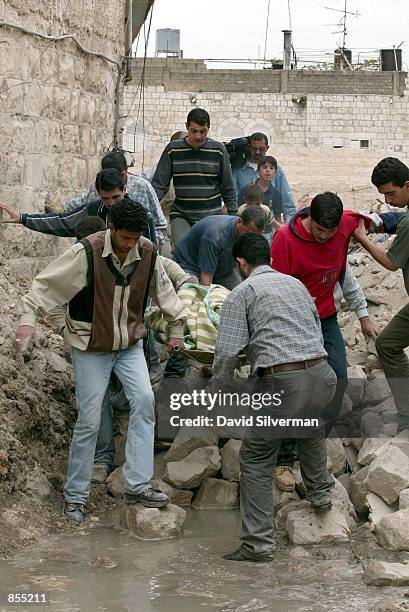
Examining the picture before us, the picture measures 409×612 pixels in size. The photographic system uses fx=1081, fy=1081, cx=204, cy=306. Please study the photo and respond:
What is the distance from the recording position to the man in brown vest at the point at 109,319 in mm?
6266

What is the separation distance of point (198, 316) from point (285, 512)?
1.40 m

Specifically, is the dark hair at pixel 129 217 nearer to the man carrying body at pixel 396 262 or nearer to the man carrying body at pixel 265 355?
the man carrying body at pixel 265 355

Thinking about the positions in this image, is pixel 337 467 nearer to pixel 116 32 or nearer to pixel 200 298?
pixel 200 298

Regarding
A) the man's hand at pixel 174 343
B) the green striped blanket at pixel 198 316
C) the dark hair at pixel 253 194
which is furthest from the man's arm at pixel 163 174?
the man's hand at pixel 174 343

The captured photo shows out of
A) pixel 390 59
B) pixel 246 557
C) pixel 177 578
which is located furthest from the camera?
pixel 390 59

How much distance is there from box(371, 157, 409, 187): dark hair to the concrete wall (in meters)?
25.1

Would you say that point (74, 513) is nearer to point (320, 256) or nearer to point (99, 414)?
point (99, 414)

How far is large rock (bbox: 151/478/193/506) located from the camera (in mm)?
7160

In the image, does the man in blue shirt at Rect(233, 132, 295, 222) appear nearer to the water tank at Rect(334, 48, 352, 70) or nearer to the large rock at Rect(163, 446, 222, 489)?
the large rock at Rect(163, 446, 222, 489)

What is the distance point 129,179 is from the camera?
311 inches

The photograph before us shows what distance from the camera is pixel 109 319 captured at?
639 centimetres

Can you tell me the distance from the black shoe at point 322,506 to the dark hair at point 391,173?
A: 6.93 feet

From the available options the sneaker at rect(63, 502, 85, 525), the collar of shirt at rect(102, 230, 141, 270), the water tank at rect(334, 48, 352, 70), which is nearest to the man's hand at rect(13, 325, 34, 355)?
the collar of shirt at rect(102, 230, 141, 270)

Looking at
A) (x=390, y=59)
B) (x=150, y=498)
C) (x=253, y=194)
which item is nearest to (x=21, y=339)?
(x=150, y=498)
